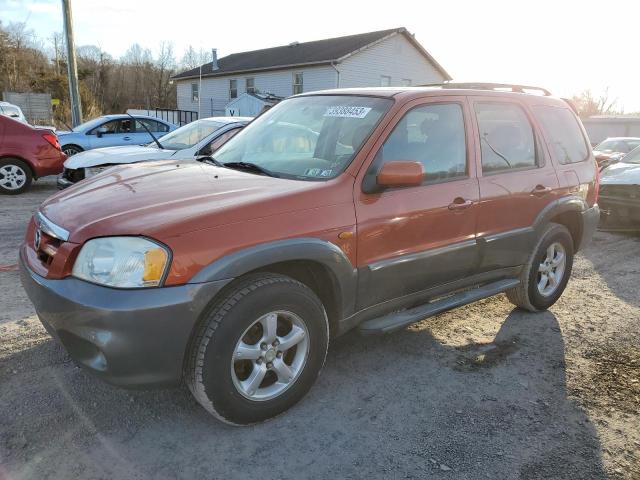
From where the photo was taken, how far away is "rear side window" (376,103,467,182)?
11.0ft

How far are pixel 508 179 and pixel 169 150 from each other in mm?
5240

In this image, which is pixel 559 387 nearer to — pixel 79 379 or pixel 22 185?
pixel 79 379

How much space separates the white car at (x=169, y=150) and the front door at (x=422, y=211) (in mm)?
4250

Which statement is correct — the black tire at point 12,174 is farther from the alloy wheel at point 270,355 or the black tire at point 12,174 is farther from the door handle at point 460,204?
the door handle at point 460,204

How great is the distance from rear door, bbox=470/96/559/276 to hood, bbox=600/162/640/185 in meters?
4.57

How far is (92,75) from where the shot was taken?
1905 inches

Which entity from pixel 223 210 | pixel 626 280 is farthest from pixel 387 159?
pixel 626 280

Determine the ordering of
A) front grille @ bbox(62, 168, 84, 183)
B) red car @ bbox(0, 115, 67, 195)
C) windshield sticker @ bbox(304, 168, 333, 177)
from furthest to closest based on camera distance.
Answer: red car @ bbox(0, 115, 67, 195) < front grille @ bbox(62, 168, 84, 183) < windshield sticker @ bbox(304, 168, 333, 177)

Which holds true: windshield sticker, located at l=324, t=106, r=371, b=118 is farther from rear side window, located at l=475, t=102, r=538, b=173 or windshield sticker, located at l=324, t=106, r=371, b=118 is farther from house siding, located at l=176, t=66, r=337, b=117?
house siding, located at l=176, t=66, r=337, b=117

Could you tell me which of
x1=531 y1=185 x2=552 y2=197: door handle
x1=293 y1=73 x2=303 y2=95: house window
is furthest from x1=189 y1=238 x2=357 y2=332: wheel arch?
x1=293 y1=73 x2=303 y2=95: house window

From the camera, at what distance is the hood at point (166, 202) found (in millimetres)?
2512

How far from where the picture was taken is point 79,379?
10.6 feet

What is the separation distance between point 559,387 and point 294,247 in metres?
2.07

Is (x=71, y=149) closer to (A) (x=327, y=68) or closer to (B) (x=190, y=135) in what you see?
(B) (x=190, y=135)
